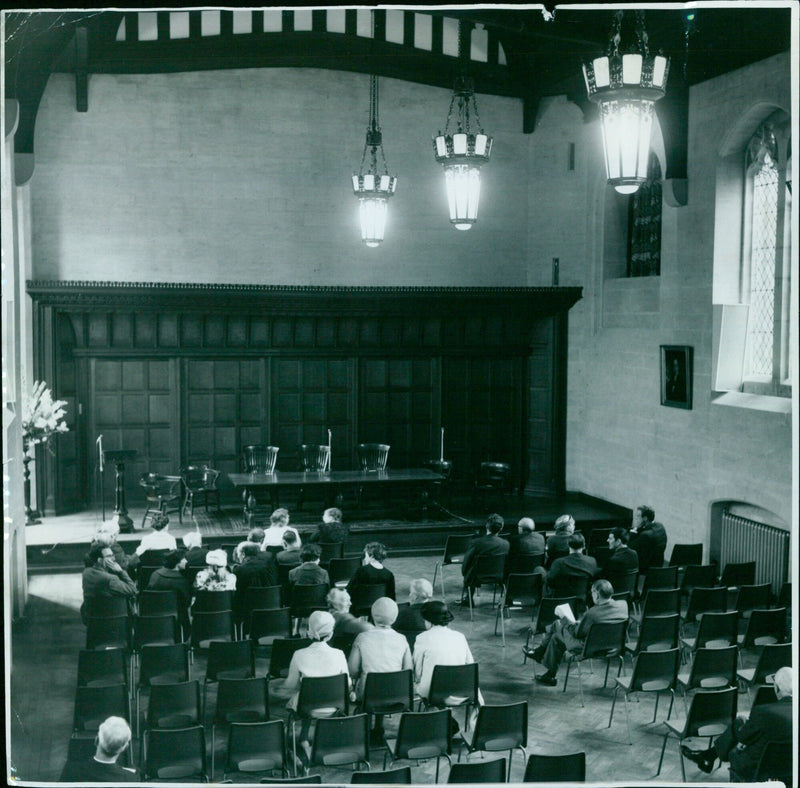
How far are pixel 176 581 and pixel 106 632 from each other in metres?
1.01

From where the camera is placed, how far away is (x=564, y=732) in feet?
24.8

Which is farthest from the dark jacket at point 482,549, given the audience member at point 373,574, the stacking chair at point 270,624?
the stacking chair at point 270,624

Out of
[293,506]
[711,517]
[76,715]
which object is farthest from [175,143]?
[76,715]

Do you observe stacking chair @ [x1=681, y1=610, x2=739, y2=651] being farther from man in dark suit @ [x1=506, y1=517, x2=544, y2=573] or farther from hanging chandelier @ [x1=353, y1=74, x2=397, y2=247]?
hanging chandelier @ [x1=353, y1=74, x2=397, y2=247]

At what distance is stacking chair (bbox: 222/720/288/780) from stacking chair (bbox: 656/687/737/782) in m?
2.57

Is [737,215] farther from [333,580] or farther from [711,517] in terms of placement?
[333,580]

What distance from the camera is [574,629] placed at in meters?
8.45

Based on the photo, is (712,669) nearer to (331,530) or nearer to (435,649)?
(435,649)

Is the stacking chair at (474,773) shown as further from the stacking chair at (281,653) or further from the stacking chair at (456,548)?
the stacking chair at (456,548)

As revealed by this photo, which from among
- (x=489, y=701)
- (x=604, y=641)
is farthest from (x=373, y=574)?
(x=604, y=641)

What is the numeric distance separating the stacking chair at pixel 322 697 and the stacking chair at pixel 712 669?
8.69 feet

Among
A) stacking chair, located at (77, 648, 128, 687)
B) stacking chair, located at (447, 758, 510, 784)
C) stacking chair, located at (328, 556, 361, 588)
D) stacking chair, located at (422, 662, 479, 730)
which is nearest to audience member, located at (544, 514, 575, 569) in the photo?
stacking chair, located at (328, 556, 361, 588)

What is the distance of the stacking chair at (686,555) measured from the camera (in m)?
10.6

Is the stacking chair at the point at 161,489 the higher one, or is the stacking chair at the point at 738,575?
the stacking chair at the point at 161,489
